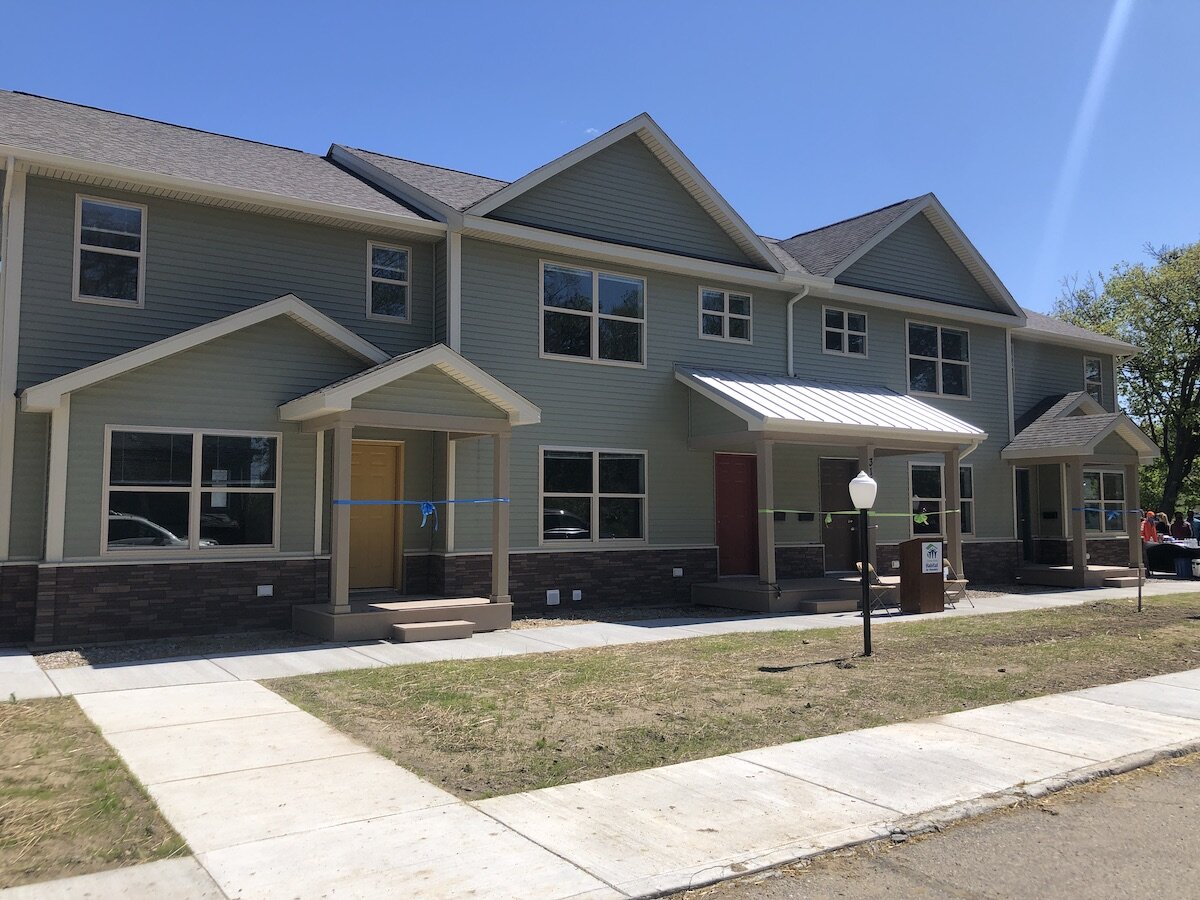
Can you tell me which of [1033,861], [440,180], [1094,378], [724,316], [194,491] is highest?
[440,180]

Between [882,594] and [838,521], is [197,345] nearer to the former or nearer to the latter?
[882,594]

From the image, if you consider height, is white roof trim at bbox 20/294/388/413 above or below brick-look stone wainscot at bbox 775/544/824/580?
above

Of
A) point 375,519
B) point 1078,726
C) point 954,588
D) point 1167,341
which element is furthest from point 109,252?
point 1167,341

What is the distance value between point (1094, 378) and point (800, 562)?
1140cm

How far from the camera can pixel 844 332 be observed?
18797 millimetres

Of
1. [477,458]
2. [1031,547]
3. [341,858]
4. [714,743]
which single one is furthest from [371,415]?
[1031,547]

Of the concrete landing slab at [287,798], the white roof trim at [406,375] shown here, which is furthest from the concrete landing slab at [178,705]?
the white roof trim at [406,375]

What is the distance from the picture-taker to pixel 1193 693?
8.90 metres

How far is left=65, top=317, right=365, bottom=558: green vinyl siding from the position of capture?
36.6ft

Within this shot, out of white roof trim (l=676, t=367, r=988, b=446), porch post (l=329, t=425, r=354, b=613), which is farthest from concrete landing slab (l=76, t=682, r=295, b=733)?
white roof trim (l=676, t=367, r=988, b=446)

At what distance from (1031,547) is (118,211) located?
19.6 meters

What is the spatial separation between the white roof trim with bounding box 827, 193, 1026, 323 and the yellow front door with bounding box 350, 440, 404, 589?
1016 cm

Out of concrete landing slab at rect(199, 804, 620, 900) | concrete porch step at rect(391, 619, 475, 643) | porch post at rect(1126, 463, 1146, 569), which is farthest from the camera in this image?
porch post at rect(1126, 463, 1146, 569)

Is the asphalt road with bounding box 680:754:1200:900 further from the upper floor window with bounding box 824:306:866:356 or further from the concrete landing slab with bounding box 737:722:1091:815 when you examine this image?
the upper floor window with bounding box 824:306:866:356
